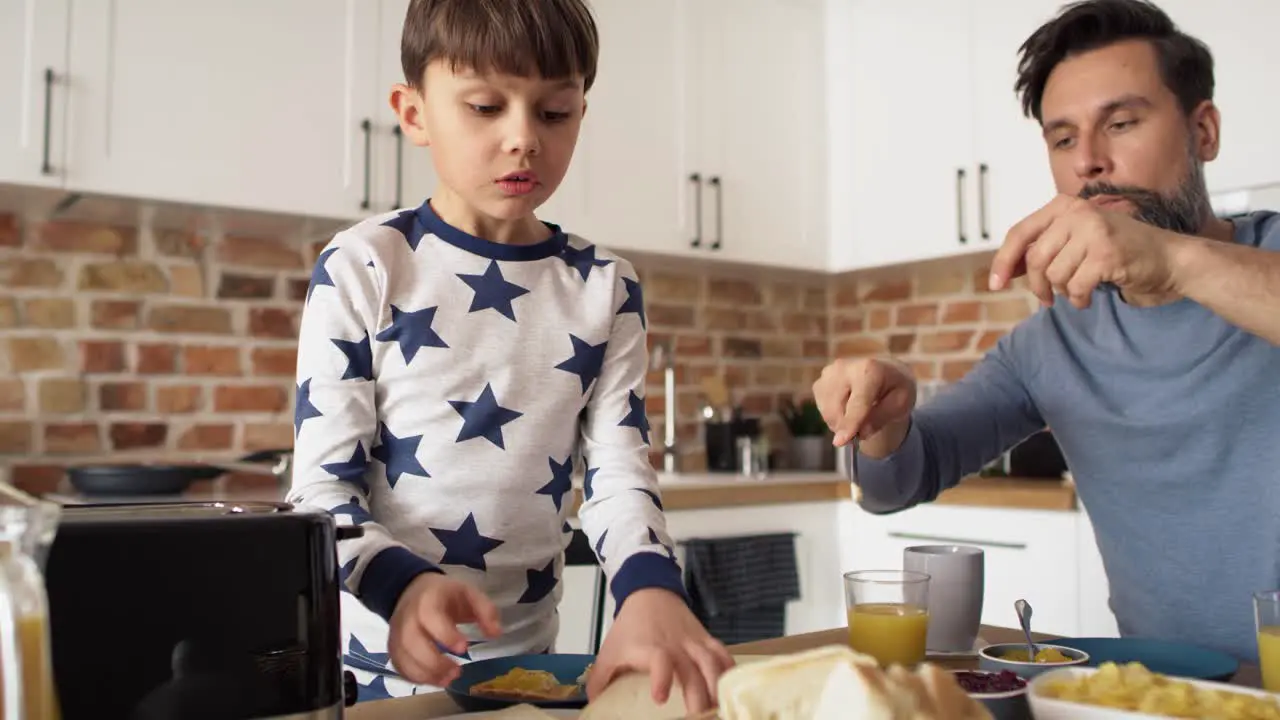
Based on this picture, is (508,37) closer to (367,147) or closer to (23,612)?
(23,612)

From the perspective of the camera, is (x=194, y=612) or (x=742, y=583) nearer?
(x=194, y=612)

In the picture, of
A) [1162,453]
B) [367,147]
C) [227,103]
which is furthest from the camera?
[367,147]

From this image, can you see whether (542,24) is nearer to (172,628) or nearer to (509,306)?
(509,306)

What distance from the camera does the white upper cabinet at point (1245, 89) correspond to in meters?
2.53

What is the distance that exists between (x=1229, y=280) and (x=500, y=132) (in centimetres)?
82

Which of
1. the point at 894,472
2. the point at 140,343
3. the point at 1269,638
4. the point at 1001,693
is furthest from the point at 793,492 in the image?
the point at 1001,693

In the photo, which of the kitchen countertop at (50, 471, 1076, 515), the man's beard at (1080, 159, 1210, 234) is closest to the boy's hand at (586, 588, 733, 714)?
the man's beard at (1080, 159, 1210, 234)

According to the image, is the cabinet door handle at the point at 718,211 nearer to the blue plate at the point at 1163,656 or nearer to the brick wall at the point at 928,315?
the brick wall at the point at 928,315

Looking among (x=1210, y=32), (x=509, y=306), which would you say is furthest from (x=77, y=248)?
(x=1210, y=32)

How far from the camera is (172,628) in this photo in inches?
23.3

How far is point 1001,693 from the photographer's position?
2.51 ft

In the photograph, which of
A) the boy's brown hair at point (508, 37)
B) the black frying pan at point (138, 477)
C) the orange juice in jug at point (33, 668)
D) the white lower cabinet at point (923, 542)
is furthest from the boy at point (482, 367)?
the white lower cabinet at point (923, 542)

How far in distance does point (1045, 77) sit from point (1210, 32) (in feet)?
4.24

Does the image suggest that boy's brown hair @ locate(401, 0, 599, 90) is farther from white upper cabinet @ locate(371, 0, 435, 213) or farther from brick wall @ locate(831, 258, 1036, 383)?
brick wall @ locate(831, 258, 1036, 383)
